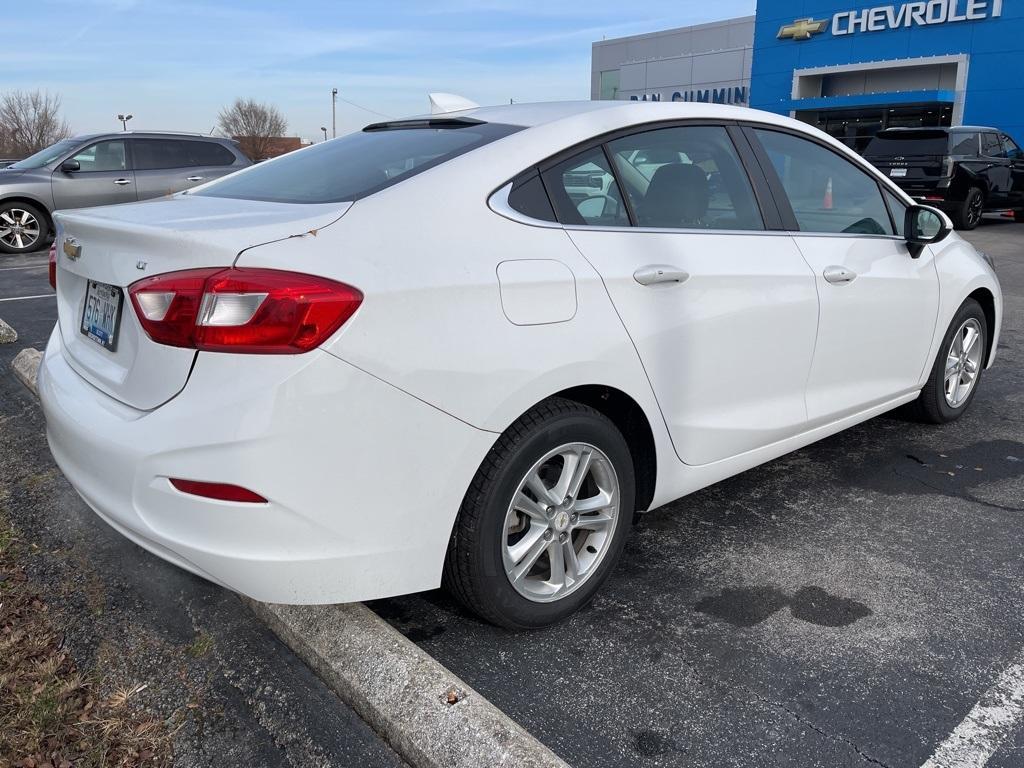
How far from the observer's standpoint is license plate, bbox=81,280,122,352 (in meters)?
2.31

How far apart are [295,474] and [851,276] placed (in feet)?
7.91

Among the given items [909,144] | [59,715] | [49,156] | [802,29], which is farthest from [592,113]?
[802,29]

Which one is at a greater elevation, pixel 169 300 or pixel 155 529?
pixel 169 300

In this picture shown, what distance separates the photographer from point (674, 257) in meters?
2.69

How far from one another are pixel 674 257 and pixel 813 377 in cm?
97

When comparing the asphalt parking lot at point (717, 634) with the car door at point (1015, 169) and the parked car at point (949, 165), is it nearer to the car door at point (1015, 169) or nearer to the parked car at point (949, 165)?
the parked car at point (949, 165)

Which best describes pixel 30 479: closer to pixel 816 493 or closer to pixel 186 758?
pixel 186 758

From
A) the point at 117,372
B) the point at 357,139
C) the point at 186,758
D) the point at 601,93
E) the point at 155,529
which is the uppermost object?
the point at 601,93

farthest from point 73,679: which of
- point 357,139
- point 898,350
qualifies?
point 898,350

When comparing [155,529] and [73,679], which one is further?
[73,679]

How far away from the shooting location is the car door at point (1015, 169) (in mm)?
15836

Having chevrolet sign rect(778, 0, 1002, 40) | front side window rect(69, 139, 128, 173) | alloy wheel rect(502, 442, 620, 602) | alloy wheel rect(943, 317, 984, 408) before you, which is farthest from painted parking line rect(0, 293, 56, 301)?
chevrolet sign rect(778, 0, 1002, 40)

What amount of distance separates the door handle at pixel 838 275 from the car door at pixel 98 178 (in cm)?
1107

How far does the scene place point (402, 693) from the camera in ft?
6.94
